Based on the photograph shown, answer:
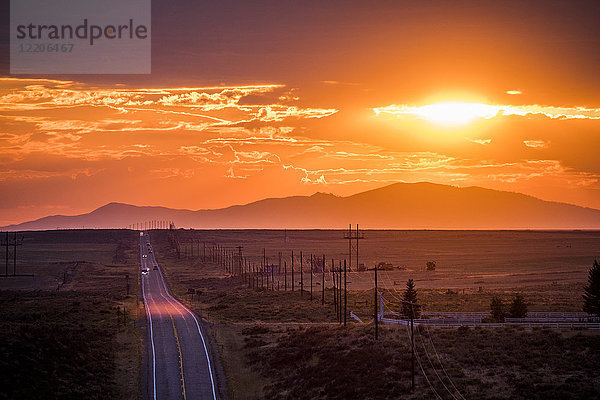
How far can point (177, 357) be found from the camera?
66.7m

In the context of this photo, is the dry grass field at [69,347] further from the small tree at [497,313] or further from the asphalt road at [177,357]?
the small tree at [497,313]

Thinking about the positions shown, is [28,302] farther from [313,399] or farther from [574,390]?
[574,390]

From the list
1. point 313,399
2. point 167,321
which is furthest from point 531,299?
point 313,399

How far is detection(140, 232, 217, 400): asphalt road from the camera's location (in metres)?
56.4

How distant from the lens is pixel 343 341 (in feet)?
215

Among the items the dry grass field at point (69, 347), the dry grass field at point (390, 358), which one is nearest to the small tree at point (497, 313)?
the dry grass field at point (390, 358)

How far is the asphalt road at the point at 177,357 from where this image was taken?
5641 cm

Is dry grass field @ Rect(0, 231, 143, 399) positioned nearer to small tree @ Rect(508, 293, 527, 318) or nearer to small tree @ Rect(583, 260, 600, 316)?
small tree @ Rect(508, 293, 527, 318)

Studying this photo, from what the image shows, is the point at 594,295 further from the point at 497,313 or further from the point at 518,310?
the point at 497,313

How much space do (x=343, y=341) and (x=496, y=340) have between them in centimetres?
1366

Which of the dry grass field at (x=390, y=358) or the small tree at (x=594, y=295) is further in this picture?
the small tree at (x=594, y=295)

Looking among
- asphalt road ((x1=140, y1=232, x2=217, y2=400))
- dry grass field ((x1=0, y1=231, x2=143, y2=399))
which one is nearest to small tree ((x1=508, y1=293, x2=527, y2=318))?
asphalt road ((x1=140, y1=232, x2=217, y2=400))

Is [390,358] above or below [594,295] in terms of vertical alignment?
below

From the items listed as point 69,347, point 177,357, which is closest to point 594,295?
point 177,357
